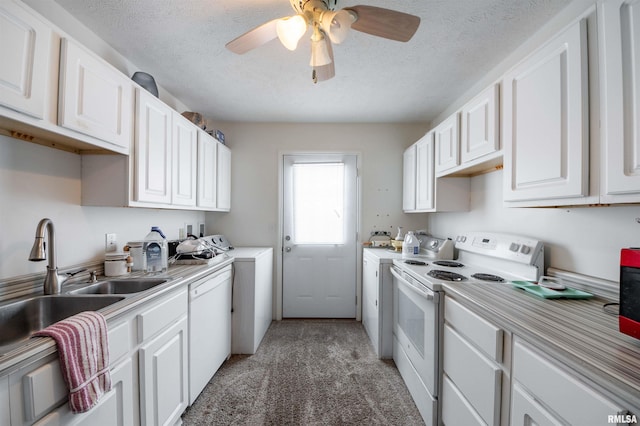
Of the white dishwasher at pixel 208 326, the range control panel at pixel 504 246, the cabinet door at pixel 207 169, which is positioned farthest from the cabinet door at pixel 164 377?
the range control panel at pixel 504 246

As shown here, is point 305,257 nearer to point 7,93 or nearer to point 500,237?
point 500,237

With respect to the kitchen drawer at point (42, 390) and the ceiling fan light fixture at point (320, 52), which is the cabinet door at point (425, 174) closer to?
the ceiling fan light fixture at point (320, 52)

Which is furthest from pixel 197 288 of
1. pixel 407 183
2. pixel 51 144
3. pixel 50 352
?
→ pixel 407 183

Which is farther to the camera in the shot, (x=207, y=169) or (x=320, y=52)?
(x=207, y=169)

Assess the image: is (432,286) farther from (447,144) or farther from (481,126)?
(447,144)

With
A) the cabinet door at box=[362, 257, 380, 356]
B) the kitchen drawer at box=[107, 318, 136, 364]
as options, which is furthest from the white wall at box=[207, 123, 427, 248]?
the kitchen drawer at box=[107, 318, 136, 364]

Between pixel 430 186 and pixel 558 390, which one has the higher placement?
pixel 430 186

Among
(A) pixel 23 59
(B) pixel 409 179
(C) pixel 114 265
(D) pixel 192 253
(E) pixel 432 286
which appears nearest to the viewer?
(A) pixel 23 59

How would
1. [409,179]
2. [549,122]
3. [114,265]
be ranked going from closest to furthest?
[549,122] → [114,265] → [409,179]

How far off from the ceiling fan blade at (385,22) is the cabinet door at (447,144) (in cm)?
95

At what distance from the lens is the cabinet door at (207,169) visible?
2.39 meters

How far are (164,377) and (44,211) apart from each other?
3.66 ft

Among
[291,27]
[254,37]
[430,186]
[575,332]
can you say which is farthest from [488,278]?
[254,37]

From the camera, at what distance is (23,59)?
3.26 ft
